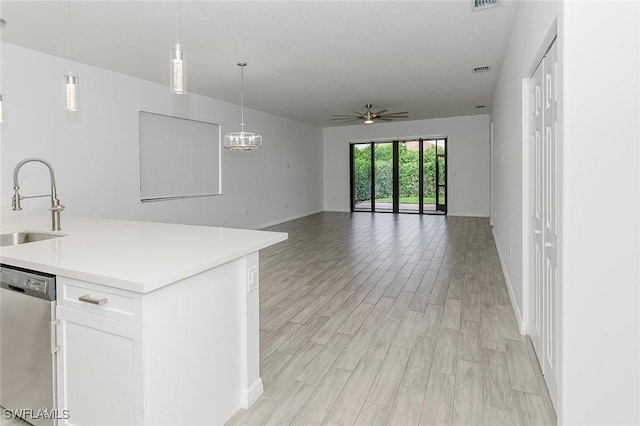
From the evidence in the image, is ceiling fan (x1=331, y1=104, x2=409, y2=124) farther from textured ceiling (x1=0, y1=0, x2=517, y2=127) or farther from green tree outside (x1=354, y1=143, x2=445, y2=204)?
green tree outside (x1=354, y1=143, x2=445, y2=204)

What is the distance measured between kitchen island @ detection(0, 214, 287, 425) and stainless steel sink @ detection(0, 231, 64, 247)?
0.53m

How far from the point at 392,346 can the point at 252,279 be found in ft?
4.02

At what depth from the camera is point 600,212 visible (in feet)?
5.03

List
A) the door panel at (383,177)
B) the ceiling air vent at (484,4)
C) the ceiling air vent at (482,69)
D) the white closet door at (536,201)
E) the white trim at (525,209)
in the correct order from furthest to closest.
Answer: the door panel at (383,177), the ceiling air vent at (482,69), the ceiling air vent at (484,4), the white trim at (525,209), the white closet door at (536,201)

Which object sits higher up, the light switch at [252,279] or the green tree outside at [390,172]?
the green tree outside at [390,172]

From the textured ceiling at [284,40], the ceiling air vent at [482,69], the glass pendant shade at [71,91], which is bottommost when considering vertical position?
the glass pendant shade at [71,91]

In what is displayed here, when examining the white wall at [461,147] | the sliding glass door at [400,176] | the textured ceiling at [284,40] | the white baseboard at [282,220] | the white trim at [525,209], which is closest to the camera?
the white trim at [525,209]

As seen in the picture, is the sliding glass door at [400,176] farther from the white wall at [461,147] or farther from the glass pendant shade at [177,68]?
the glass pendant shade at [177,68]

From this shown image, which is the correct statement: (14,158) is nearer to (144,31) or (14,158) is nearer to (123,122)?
(123,122)

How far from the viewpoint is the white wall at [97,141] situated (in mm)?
4105

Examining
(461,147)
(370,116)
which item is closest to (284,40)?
(370,116)

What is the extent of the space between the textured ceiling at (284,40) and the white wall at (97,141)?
0.27 meters

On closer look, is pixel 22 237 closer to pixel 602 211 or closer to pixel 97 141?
pixel 97 141

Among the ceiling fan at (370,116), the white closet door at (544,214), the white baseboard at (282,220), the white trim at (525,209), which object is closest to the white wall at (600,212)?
the white closet door at (544,214)
